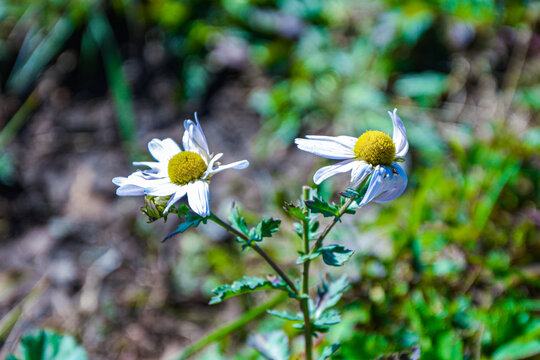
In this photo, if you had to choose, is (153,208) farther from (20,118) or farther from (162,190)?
(20,118)

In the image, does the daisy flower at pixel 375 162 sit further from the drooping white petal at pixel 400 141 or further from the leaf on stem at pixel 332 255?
the leaf on stem at pixel 332 255

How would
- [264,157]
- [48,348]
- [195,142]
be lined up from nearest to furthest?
[195,142] → [48,348] → [264,157]

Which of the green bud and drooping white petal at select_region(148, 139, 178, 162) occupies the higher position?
drooping white petal at select_region(148, 139, 178, 162)

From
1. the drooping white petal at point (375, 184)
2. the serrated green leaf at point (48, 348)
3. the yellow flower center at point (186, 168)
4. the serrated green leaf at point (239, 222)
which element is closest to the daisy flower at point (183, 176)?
the yellow flower center at point (186, 168)

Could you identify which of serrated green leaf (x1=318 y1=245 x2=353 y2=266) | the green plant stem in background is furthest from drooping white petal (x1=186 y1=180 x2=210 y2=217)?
the green plant stem in background

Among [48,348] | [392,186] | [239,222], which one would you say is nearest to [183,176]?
[239,222]

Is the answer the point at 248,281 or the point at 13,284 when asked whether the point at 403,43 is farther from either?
the point at 13,284

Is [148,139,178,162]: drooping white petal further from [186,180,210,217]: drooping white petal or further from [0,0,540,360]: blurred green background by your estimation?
[0,0,540,360]: blurred green background

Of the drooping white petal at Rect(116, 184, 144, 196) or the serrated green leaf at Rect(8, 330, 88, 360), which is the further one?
the serrated green leaf at Rect(8, 330, 88, 360)
